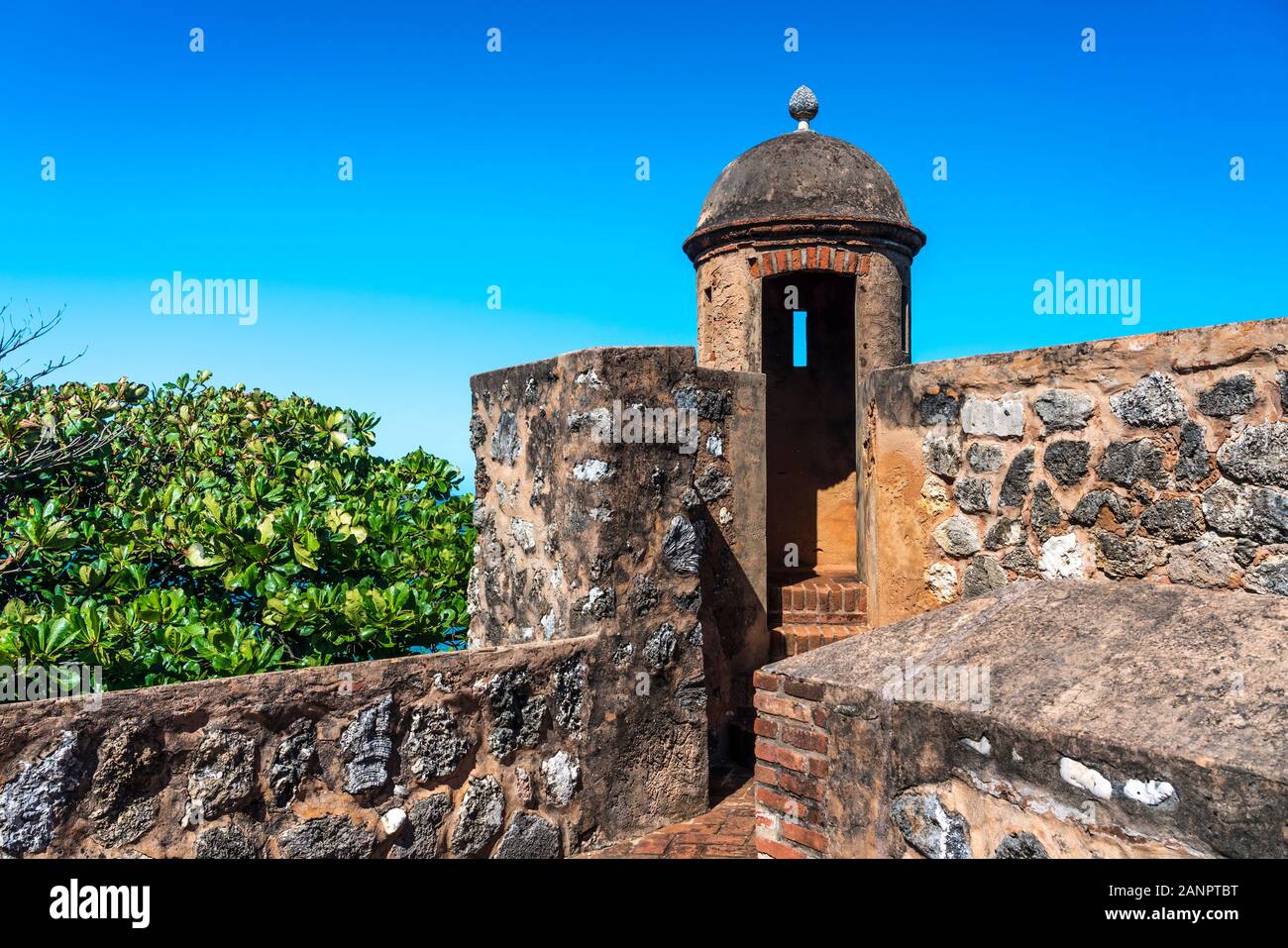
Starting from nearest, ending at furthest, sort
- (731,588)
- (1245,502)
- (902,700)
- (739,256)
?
(902,700), (1245,502), (731,588), (739,256)

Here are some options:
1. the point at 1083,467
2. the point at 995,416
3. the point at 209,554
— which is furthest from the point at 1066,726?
the point at 209,554

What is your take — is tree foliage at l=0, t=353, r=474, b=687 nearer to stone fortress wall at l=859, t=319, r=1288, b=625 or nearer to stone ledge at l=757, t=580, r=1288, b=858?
stone fortress wall at l=859, t=319, r=1288, b=625

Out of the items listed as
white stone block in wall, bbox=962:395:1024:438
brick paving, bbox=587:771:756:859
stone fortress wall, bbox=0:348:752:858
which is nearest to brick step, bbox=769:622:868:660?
stone fortress wall, bbox=0:348:752:858

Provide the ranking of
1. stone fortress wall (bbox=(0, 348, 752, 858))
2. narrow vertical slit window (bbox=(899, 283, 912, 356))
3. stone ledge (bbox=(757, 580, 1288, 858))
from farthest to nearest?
narrow vertical slit window (bbox=(899, 283, 912, 356)) → stone fortress wall (bbox=(0, 348, 752, 858)) → stone ledge (bbox=(757, 580, 1288, 858))

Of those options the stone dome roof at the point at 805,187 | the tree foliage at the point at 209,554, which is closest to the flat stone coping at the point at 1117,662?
the tree foliage at the point at 209,554

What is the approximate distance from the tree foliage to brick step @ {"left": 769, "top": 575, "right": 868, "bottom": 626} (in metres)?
1.90

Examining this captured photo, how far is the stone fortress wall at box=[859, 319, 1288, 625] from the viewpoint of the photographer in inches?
137

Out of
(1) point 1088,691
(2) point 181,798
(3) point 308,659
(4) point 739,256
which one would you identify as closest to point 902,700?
(1) point 1088,691

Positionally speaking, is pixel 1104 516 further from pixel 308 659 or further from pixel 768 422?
pixel 768 422

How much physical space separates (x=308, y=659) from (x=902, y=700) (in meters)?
3.59

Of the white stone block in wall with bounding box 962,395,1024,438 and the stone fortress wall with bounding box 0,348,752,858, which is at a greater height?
the white stone block in wall with bounding box 962,395,1024,438

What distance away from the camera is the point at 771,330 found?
28.7 ft

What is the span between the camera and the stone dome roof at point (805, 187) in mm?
7090

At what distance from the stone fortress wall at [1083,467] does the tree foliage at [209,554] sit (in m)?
2.73
